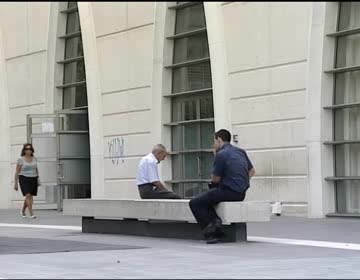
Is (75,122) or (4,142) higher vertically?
(75,122)

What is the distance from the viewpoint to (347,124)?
17.8 meters

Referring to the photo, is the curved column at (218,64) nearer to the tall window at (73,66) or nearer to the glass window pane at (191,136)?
the glass window pane at (191,136)

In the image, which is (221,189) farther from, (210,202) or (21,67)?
(21,67)

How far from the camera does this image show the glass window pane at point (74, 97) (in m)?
25.1

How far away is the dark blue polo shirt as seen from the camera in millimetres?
11727

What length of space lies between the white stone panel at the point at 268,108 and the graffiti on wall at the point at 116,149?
472cm

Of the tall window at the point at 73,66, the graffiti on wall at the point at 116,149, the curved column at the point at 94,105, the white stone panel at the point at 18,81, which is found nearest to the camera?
the graffiti on wall at the point at 116,149

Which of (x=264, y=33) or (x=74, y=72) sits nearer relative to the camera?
(x=264, y=33)

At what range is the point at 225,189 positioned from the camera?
1180 centimetres

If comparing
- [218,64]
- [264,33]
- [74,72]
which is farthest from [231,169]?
[74,72]

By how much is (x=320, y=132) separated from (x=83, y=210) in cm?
598

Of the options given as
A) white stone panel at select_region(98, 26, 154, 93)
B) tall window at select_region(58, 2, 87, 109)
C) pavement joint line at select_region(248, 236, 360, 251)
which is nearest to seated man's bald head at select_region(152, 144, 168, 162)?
pavement joint line at select_region(248, 236, 360, 251)

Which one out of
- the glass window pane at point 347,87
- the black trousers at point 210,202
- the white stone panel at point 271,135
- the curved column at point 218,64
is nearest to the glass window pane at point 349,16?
the glass window pane at point 347,87

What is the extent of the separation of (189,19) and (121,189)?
538 cm
